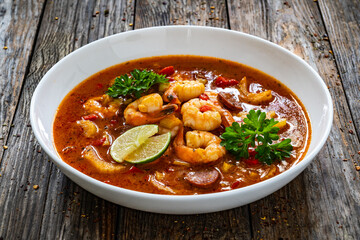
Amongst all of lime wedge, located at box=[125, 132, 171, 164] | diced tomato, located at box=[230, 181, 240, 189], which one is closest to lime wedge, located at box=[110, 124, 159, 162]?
lime wedge, located at box=[125, 132, 171, 164]

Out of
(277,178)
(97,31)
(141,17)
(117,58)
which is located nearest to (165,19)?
(141,17)

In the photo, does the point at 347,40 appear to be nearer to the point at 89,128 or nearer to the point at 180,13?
the point at 180,13

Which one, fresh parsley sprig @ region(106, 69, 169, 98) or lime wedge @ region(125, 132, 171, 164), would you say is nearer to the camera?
lime wedge @ region(125, 132, 171, 164)

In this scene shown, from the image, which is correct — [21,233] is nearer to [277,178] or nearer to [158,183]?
[158,183]

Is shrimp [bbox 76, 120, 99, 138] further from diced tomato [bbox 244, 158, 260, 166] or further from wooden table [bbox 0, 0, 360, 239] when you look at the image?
diced tomato [bbox 244, 158, 260, 166]

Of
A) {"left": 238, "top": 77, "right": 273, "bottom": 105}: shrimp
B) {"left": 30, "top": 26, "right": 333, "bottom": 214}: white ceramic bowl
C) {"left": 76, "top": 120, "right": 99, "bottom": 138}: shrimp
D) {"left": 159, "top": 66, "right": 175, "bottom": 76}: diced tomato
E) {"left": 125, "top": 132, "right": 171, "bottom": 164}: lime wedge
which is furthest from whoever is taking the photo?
{"left": 159, "top": 66, "right": 175, "bottom": 76}: diced tomato

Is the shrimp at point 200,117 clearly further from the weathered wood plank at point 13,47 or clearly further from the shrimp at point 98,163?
the weathered wood plank at point 13,47

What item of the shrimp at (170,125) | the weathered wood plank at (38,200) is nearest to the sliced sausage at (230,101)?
the shrimp at (170,125)
